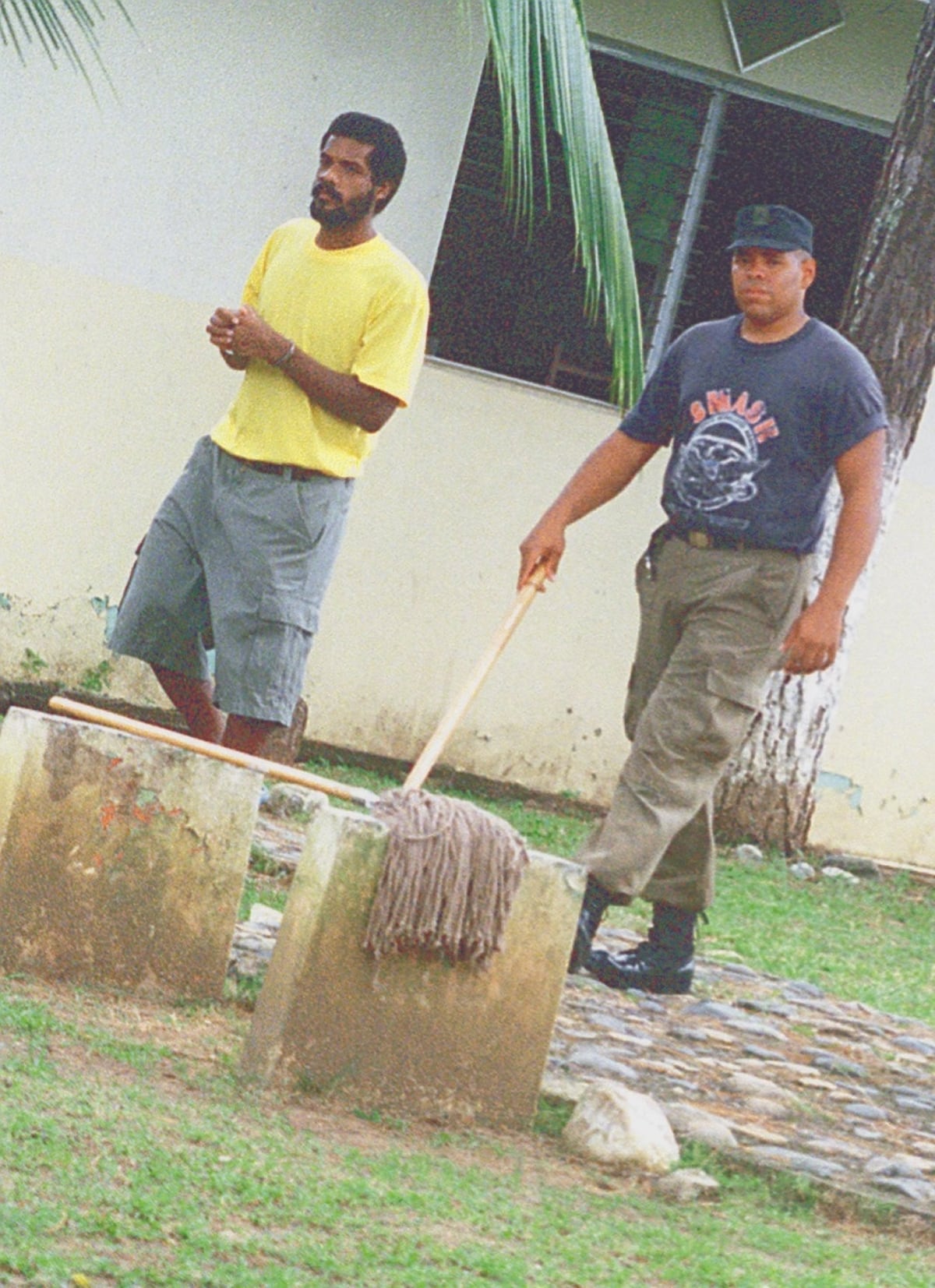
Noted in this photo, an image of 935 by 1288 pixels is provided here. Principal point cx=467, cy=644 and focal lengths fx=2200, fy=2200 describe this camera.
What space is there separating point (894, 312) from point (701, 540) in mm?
3871

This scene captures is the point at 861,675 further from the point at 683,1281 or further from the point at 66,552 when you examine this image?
the point at 683,1281

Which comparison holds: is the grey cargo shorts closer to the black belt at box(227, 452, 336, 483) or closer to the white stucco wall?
the black belt at box(227, 452, 336, 483)

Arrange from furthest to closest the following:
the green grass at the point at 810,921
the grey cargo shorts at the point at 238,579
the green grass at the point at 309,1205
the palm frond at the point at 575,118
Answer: the green grass at the point at 810,921, the grey cargo shorts at the point at 238,579, the palm frond at the point at 575,118, the green grass at the point at 309,1205

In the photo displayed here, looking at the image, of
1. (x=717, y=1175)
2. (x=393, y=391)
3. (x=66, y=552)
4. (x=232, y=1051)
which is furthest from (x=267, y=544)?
(x=66, y=552)

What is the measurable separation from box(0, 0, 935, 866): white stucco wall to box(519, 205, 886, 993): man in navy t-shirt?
3.64 metres

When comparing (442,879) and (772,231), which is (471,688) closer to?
(442,879)

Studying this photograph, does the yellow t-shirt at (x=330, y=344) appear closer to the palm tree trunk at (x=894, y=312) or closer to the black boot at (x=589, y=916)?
the black boot at (x=589, y=916)

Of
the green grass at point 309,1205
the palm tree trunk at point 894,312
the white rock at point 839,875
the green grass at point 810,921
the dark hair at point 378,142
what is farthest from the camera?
the white rock at point 839,875

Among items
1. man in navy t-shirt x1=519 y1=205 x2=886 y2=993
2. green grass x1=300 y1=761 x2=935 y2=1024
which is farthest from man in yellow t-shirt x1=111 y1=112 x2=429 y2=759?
green grass x1=300 y1=761 x2=935 y2=1024

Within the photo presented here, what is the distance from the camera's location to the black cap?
5.50 meters

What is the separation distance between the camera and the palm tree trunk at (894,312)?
909 centimetres

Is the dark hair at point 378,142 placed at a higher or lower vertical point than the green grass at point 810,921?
higher

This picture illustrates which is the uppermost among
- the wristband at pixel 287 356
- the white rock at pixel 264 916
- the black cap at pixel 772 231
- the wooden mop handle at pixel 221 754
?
the black cap at pixel 772 231

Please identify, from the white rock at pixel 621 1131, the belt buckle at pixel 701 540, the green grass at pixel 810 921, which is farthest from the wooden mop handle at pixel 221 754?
the green grass at pixel 810 921
